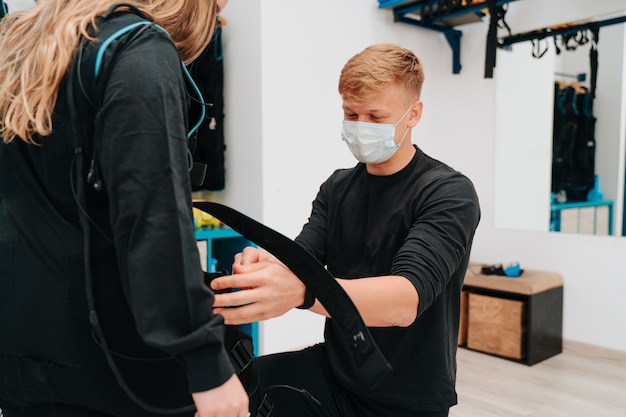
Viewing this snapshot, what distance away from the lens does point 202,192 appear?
11.3ft

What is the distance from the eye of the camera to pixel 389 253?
1.40 metres

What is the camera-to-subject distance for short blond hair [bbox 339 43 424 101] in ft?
4.66

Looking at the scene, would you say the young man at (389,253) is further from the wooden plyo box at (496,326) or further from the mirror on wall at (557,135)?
the mirror on wall at (557,135)

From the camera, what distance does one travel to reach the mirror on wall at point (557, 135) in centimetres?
333

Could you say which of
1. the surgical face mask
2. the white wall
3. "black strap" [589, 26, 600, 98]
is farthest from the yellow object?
"black strap" [589, 26, 600, 98]

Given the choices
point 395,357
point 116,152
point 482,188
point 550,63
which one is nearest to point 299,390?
point 395,357

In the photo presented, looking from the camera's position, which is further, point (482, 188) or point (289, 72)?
point (482, 188)

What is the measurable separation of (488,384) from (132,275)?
261 centimetres

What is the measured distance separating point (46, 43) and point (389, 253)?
2.98ft

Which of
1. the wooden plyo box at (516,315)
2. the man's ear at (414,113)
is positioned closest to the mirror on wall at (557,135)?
the wooden plyo box at (516,315)

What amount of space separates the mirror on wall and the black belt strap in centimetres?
288

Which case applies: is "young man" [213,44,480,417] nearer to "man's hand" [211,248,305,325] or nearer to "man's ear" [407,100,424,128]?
"man's ear" [407,100,424,128]

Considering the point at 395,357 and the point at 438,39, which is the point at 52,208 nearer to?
the point at 395,357

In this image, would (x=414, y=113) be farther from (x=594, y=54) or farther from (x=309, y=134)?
(x=594, y=54)
